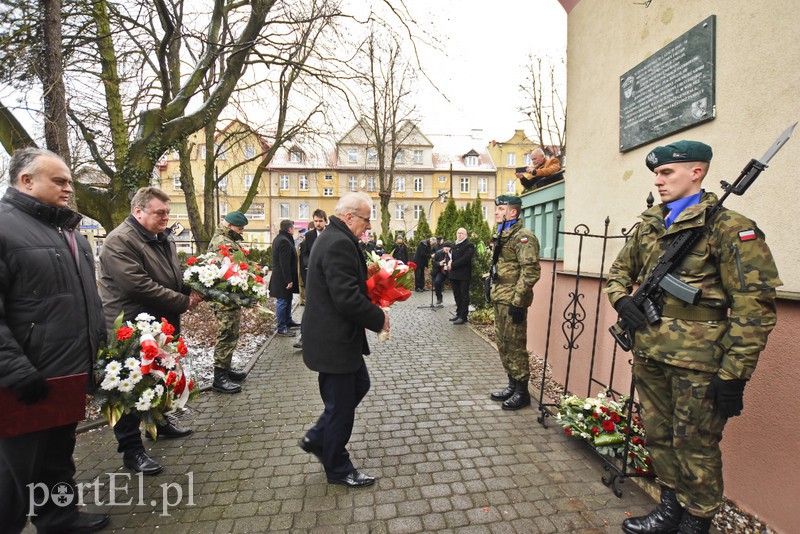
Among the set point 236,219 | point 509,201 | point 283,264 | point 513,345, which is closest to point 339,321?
point 513,345

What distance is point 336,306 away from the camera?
273 cm

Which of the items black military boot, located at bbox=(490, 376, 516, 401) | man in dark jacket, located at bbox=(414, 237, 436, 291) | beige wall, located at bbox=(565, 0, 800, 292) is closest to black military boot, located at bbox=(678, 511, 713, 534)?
beige wall, located at bbox=(565, 0, 800, 292)

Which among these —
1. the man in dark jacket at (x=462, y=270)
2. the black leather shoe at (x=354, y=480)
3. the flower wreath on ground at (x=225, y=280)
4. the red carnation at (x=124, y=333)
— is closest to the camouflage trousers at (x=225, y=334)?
the flower wreath on ground at (x=225, y=280)

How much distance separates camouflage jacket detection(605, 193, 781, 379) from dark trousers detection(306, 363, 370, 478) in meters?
1.94

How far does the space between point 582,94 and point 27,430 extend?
5706mm

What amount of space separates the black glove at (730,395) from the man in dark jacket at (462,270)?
721 centimetres

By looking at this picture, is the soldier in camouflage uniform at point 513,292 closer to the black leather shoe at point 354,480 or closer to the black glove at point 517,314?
the black glove at point 517,314

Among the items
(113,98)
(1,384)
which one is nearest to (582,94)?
(1,384)

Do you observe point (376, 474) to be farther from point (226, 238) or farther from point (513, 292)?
point (226, 238)

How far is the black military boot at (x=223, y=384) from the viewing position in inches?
192

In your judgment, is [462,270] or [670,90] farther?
[462,270]

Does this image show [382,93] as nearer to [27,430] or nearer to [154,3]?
[154,3]

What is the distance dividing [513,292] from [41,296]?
12.7 ft

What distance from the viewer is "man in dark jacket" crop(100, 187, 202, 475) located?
3.10 m
